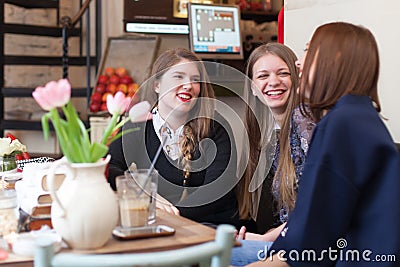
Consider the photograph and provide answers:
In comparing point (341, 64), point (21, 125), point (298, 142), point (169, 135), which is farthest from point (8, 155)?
point (21, 125)

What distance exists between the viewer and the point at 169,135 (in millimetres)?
2480

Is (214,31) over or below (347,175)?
over

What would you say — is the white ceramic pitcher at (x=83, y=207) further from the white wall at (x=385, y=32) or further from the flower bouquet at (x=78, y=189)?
the white wall at (x=385, y=32)

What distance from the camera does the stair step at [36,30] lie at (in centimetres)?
659

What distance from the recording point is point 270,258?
1.86 metres

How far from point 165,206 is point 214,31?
13.7ft

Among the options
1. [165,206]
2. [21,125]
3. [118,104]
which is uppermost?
[118,104]

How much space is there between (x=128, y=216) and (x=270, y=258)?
0.44 meters

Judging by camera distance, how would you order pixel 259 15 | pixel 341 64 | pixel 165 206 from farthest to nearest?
pixel 259 15 < pixel 165 206 < pixel 341 64

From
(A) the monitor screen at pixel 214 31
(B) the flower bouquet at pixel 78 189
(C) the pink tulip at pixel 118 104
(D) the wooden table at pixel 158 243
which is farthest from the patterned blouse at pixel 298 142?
(A) the monitor screen at pixel 214 31

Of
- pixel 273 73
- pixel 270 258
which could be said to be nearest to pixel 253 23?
pixel 273 73

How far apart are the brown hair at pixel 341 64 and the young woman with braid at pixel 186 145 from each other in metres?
0.82

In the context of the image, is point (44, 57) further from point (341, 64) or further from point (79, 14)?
point (341, 64)

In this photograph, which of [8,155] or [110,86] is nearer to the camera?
[8,155]
